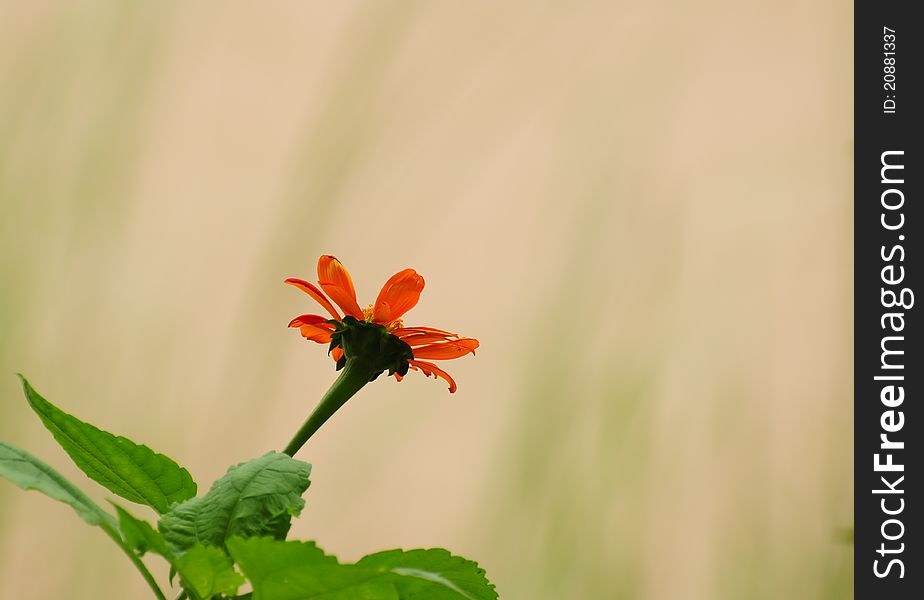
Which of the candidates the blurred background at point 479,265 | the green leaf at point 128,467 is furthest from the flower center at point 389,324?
the blurred background at point 479,265

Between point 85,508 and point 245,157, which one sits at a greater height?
point 245,157

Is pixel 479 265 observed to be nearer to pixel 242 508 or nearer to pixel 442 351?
pixel 442 351

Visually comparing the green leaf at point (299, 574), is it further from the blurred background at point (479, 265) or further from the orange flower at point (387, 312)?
the blurred background at point (479, 265)

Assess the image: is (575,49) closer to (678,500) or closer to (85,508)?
(678,500)

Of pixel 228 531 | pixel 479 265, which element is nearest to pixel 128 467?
pixel 228 531

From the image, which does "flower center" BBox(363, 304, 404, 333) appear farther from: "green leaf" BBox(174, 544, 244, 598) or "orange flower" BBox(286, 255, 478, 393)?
"green leaf" BBox(174, 544, 244, 598)

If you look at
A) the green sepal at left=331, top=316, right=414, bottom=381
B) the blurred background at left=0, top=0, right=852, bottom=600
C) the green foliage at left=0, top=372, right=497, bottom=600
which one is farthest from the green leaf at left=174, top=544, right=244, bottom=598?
the blurred background at left=0, top=0, right=852, bottom=600
